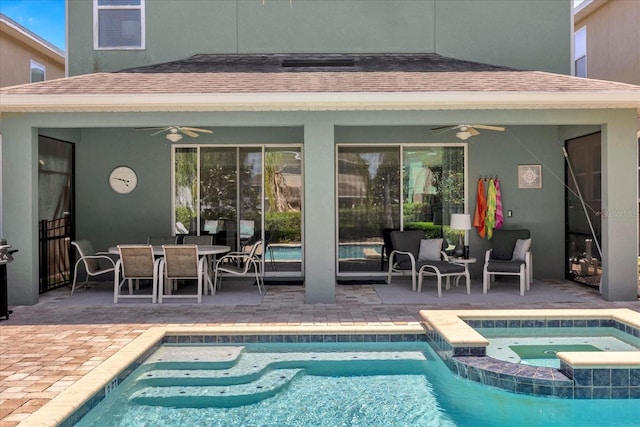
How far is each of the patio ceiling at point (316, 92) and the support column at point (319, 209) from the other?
0.44 m

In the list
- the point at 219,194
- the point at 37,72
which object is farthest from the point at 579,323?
the point at 37,72

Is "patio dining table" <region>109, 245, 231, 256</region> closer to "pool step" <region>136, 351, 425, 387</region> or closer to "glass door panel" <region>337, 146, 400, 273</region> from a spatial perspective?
"glass door panel" <region>337, 146, 400, 273</region>

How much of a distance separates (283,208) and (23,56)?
338 inches

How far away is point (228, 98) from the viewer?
7449 mm

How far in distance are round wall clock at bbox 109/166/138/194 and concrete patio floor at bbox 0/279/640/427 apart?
1.79 meters

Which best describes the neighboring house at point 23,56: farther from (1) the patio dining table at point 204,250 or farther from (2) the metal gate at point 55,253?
(1) the patio dining table at point 204,250

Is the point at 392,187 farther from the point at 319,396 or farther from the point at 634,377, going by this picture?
the point at 634,377

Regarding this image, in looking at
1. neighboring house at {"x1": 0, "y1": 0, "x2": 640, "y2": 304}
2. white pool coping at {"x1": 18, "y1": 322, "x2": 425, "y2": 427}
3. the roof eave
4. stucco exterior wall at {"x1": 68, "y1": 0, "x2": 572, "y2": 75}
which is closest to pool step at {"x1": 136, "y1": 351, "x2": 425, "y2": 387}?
white pool coping at {"x1": 18, "y1": 322, "x2": 425, "y2": 427}

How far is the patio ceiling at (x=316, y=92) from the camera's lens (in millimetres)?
7449

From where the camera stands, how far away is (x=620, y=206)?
8109 mm

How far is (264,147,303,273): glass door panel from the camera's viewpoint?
10.6m

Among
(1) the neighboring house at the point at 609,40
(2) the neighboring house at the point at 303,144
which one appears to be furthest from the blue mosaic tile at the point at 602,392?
(1) the neighboring house at the point at 609,40

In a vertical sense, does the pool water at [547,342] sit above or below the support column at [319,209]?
below

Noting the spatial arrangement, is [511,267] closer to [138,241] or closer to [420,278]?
[420,278]
